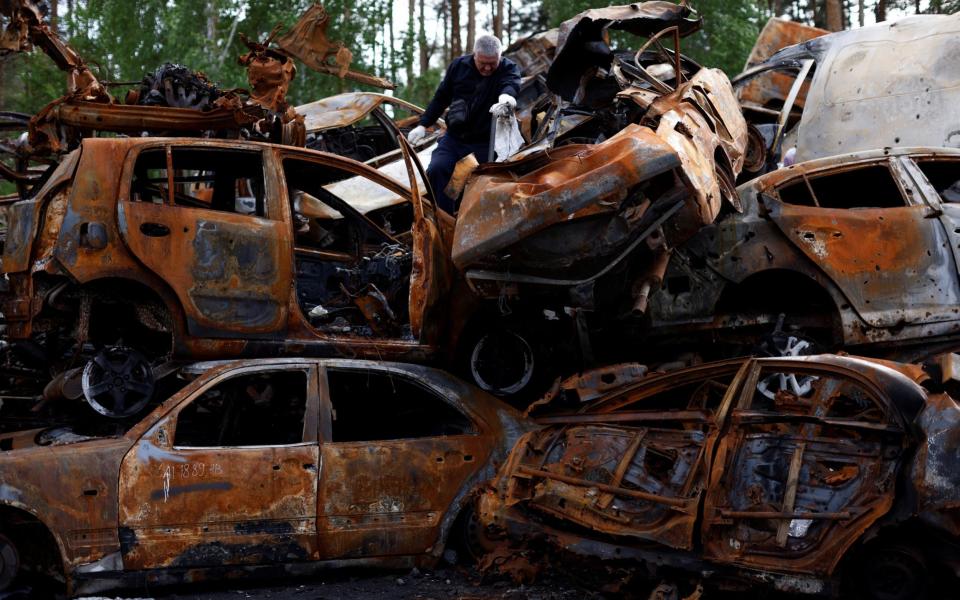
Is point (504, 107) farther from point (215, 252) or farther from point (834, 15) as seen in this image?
point (834, 15)

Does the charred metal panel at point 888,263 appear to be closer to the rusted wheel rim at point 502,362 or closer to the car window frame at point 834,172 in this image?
the car window frame at point 834,172

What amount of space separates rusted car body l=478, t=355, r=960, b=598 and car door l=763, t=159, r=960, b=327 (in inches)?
78.5

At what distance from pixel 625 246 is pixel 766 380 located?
135 centimetres

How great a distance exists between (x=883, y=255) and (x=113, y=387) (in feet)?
17.1

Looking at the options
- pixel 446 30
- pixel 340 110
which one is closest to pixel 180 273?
pixel 340 110

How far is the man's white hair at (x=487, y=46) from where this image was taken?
969 cm

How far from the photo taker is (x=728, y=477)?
537cm

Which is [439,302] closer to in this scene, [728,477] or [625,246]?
[625,246]

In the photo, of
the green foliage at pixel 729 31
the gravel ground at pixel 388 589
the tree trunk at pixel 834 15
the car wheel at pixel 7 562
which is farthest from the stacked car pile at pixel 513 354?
the tree trunk at pixel 834 15

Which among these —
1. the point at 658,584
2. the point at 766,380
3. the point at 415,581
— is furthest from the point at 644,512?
the point at 415,581

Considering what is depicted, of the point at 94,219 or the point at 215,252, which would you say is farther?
the point at 215,252

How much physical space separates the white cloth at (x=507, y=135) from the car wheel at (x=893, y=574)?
17.0 feet

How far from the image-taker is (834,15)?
727 inches

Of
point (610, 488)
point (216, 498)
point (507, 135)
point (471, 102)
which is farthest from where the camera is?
point (471, 102)
